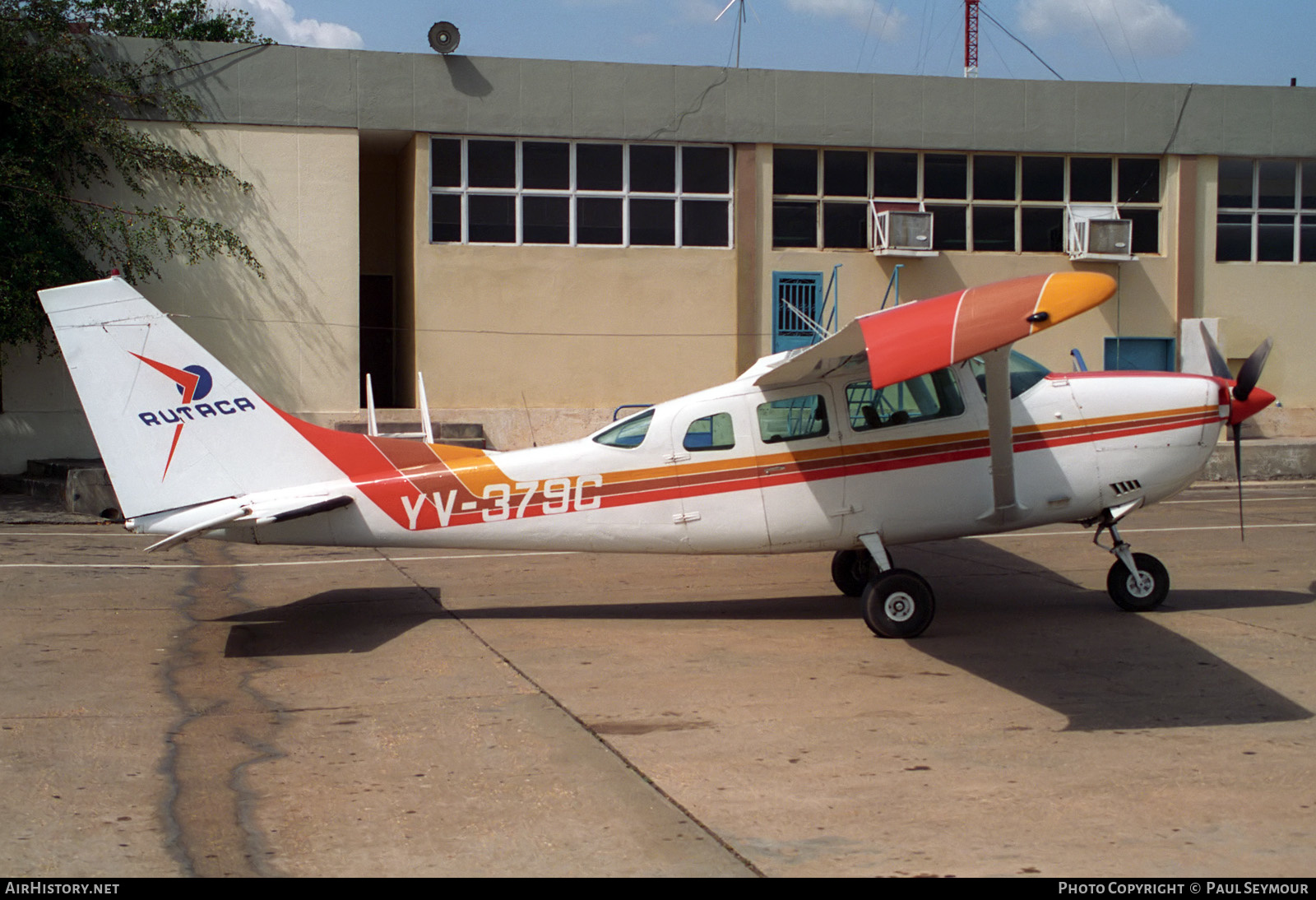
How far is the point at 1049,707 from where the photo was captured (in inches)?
281

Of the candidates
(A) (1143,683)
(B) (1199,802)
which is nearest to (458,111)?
(A) (1143,683)

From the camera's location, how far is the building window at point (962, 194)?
23.4 meters

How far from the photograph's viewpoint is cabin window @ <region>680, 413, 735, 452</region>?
948 cm

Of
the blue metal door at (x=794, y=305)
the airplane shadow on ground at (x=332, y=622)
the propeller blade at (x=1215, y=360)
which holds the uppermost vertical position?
the blue metal door at (x=794, y=305)

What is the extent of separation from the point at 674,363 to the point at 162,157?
10121 mm

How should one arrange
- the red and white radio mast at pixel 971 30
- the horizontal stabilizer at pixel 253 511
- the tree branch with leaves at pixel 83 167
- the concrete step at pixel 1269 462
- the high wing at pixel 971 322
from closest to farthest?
the high wing at pixel 971 322 < the horizontal stabilizer at pixel 253 511 < the tree branch with leaves at pixel 83 167 < the concrete step at pixel 1269 462 < the red and white radio mast at pixel 971 30

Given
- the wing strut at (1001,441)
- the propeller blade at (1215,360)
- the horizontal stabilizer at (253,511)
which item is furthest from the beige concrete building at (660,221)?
the wing strut at (1001,441)

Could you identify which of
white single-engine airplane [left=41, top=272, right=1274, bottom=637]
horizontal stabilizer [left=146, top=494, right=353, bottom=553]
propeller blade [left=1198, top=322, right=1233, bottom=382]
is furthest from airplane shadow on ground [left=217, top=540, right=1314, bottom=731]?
propeller blade [left=1198, top=322, right=1233, bottom=382]

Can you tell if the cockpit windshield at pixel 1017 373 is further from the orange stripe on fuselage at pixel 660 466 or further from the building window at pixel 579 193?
the building window at pixel 579 193

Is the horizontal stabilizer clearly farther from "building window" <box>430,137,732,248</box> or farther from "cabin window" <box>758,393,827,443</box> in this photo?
"building window" <box>430,137,732,248</box>

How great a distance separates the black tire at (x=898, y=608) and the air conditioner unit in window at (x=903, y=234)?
1497 cm

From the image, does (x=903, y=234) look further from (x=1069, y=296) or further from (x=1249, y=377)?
(x=1069, y=296)

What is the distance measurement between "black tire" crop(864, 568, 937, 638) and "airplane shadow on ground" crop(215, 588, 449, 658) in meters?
3.82
